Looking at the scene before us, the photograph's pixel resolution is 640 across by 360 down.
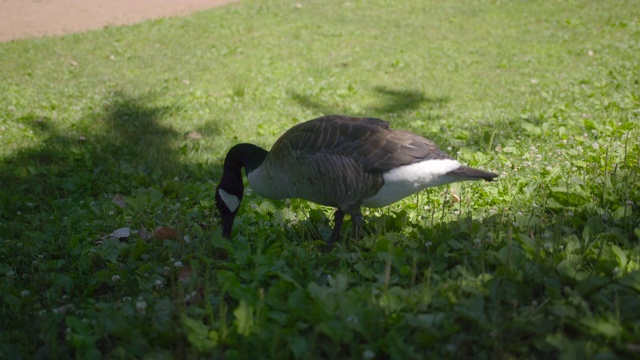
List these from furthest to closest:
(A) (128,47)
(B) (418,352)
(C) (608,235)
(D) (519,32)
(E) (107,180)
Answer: (D) (519,32) → (A) (128,47) → (E) (107,180) → (C) (608,235) → (B) (418,352)

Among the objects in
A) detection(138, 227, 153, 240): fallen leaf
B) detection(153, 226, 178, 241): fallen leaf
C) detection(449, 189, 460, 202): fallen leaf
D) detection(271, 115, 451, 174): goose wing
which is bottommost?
detection(138, 227, 153, 240): fallen leaf

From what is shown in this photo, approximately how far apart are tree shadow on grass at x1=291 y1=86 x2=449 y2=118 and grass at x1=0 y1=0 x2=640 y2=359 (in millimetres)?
52

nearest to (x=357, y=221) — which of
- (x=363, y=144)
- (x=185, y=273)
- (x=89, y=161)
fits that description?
(x=363, y=144)

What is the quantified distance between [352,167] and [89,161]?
3830mm

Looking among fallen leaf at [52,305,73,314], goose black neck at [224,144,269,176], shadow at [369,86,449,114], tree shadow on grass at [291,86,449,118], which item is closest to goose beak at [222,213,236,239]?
goose black neck at [224,144,269,176]

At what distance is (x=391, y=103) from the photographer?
344 inches

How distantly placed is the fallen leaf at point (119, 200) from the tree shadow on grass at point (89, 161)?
0.68 feet

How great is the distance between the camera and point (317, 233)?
416cm

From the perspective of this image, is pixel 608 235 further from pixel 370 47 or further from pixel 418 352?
pixel 370 47

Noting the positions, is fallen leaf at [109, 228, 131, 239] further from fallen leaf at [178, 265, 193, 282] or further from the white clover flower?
the white clover flower

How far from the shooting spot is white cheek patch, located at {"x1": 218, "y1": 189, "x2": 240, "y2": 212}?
13.5ft

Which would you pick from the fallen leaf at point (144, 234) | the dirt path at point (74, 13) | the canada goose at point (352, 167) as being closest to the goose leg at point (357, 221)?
the canada goose at point (352, 167)

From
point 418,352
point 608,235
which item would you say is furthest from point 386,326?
point 608,235

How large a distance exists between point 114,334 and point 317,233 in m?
1.74
